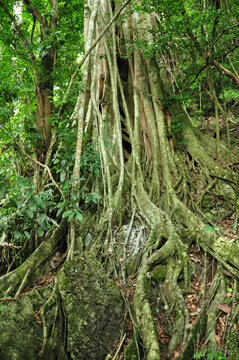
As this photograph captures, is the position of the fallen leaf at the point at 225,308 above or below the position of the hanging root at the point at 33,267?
below

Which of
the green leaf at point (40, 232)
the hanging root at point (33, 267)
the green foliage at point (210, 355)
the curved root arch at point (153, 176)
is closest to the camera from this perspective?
the green foliage at point (210, 355)

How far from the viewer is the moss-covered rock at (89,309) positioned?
7.63 feet

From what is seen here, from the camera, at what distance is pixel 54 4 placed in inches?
155

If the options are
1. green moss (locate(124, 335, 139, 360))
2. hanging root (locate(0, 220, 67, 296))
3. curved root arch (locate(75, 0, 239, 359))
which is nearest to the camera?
green moss (locate(124, 335, 139, 360))

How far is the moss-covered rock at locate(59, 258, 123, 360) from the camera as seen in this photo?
233 cm

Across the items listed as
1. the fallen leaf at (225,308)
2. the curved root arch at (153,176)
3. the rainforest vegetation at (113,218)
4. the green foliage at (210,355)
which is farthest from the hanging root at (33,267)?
the fallen leaf at (225,308)

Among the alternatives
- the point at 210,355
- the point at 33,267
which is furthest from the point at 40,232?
the point at 210,355

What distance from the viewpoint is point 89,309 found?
245 cm

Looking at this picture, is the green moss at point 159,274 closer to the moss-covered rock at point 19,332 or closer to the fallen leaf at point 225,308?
the fallen leaf at point 225,308

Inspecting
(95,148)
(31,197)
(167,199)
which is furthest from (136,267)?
(95,148)

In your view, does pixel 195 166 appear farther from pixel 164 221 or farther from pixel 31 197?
pixel 31 197

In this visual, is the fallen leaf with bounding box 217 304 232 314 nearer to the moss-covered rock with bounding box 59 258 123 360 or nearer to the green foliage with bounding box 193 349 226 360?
the green foliage with bounding box 193 349 226 360

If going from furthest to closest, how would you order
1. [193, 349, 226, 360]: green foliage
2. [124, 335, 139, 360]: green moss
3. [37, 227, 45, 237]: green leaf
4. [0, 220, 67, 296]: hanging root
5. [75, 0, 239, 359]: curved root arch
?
[37, 227, 45, 237]: green leaf
[0, 220, 67, 296]: hanging root
[75, 0, 239, 359]: curved root arch
[124, 335, 139, 360]: green moss
[193, 349, 226, 360]: green foliage

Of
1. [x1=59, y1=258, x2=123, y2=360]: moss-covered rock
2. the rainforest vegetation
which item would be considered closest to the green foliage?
the rainforest vegetation
